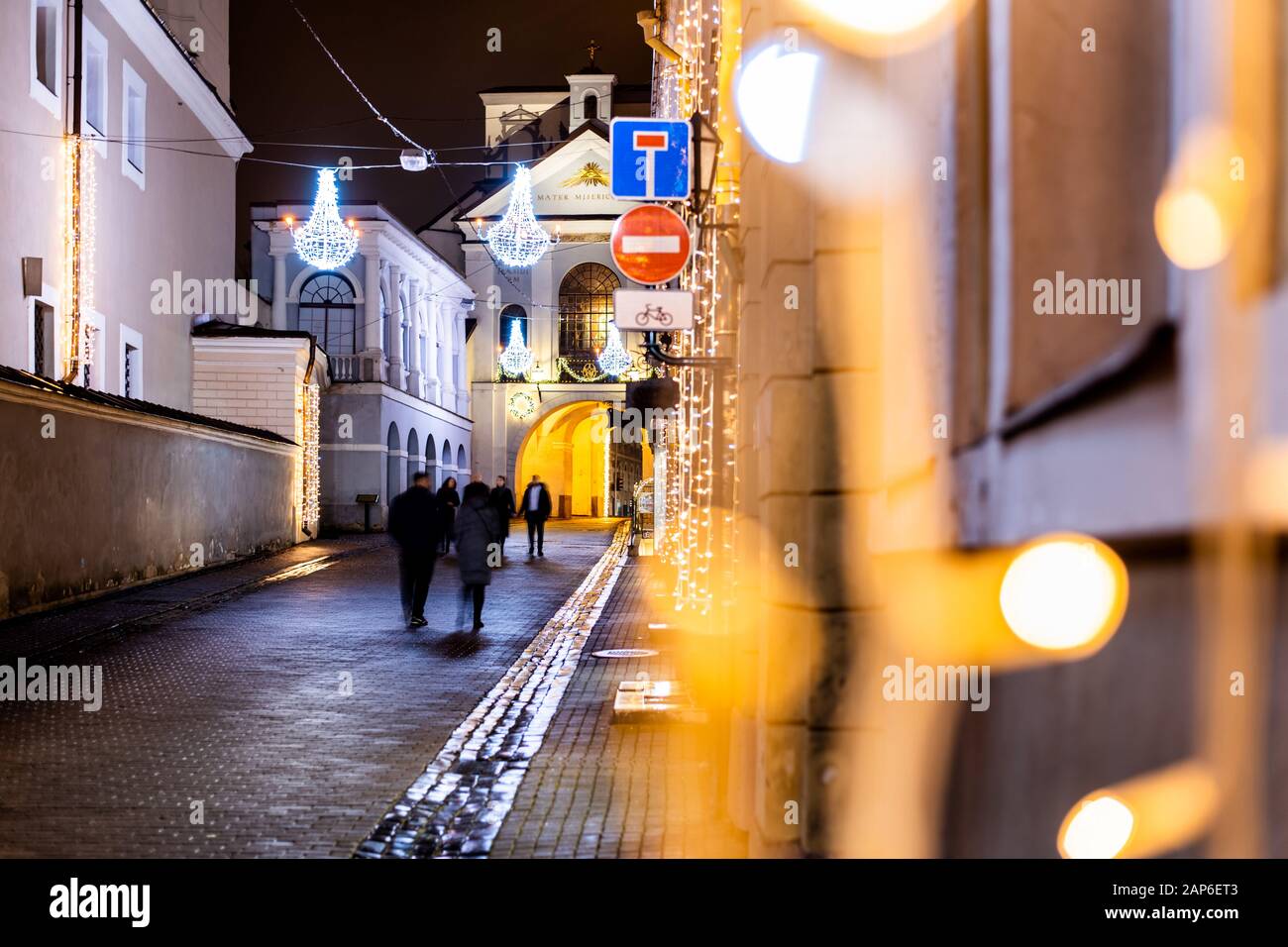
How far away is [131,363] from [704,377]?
58.7ft

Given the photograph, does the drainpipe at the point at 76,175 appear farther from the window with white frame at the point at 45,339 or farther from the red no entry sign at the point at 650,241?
the red no entry sign at the point at 650,241

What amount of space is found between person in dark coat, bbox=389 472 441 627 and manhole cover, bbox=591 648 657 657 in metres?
2.83

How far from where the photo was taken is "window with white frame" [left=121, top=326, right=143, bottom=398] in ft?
85.4

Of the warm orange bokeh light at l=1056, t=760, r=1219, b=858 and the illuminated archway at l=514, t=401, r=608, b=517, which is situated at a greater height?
the illuminated archway at l=514, t=401, r=608, b=517

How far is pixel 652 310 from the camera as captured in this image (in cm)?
927

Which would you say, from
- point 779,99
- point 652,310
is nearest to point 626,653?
point 652,310

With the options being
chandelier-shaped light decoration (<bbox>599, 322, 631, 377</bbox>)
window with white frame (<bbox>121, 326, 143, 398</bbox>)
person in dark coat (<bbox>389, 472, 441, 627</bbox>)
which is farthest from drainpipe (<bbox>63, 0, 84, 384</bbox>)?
chandelier-shaped light decoration (<bbox>599, 322, 631, 377</bbox>)

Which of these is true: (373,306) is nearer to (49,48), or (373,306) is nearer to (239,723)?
(49,48)

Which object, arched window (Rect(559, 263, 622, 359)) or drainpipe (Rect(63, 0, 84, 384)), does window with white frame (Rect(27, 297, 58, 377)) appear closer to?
drainpipe (Rect(63, 0, 84, 384))

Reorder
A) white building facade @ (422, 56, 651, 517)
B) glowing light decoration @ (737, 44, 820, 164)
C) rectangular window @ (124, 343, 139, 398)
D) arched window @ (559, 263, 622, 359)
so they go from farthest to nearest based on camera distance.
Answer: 1. arched window @ (559, 263, 622, 359)
2. white building facade @ (422, 56, 651, 517)
3. rectangular window @ (124, 343, 139, 398)
4. glowing light decoration @ (737, 44, 820, 164)

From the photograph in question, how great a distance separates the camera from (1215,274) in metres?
2.47

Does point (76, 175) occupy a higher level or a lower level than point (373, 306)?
lower

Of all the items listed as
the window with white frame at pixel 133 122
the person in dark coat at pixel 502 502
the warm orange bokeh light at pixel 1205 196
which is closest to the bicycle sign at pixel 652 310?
the warm orange bokeh light at pixel 1205 196
